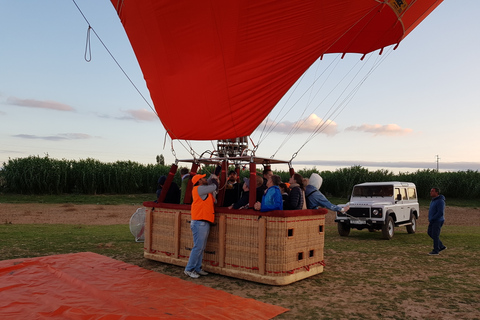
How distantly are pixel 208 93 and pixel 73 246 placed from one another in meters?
5.47

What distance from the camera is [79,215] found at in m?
20.0

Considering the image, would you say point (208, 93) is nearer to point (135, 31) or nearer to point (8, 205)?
point (135, 31)

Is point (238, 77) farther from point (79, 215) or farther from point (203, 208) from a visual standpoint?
point (79, 215)

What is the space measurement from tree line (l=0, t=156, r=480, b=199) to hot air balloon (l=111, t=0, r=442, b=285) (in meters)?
21.3

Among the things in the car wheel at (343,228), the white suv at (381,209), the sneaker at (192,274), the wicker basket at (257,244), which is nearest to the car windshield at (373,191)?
the white suv at (381,209)

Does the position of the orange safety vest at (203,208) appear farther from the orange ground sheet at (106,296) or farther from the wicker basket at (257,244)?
the orange ground sheet at (106,296)

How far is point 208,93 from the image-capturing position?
7.89 m

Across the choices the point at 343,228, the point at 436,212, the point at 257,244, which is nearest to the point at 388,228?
the point at 343,228

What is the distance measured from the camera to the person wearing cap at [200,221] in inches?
275

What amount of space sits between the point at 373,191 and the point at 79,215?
1411 centimetres

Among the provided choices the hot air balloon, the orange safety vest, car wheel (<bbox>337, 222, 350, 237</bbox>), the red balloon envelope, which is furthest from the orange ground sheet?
car wheel (<bbox>337, 222, 350, 237</bbox>)

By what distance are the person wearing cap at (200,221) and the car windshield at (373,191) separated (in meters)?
8.68

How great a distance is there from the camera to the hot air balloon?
22.1 ft

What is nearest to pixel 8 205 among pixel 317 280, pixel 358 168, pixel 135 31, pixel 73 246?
pixel 73 246
